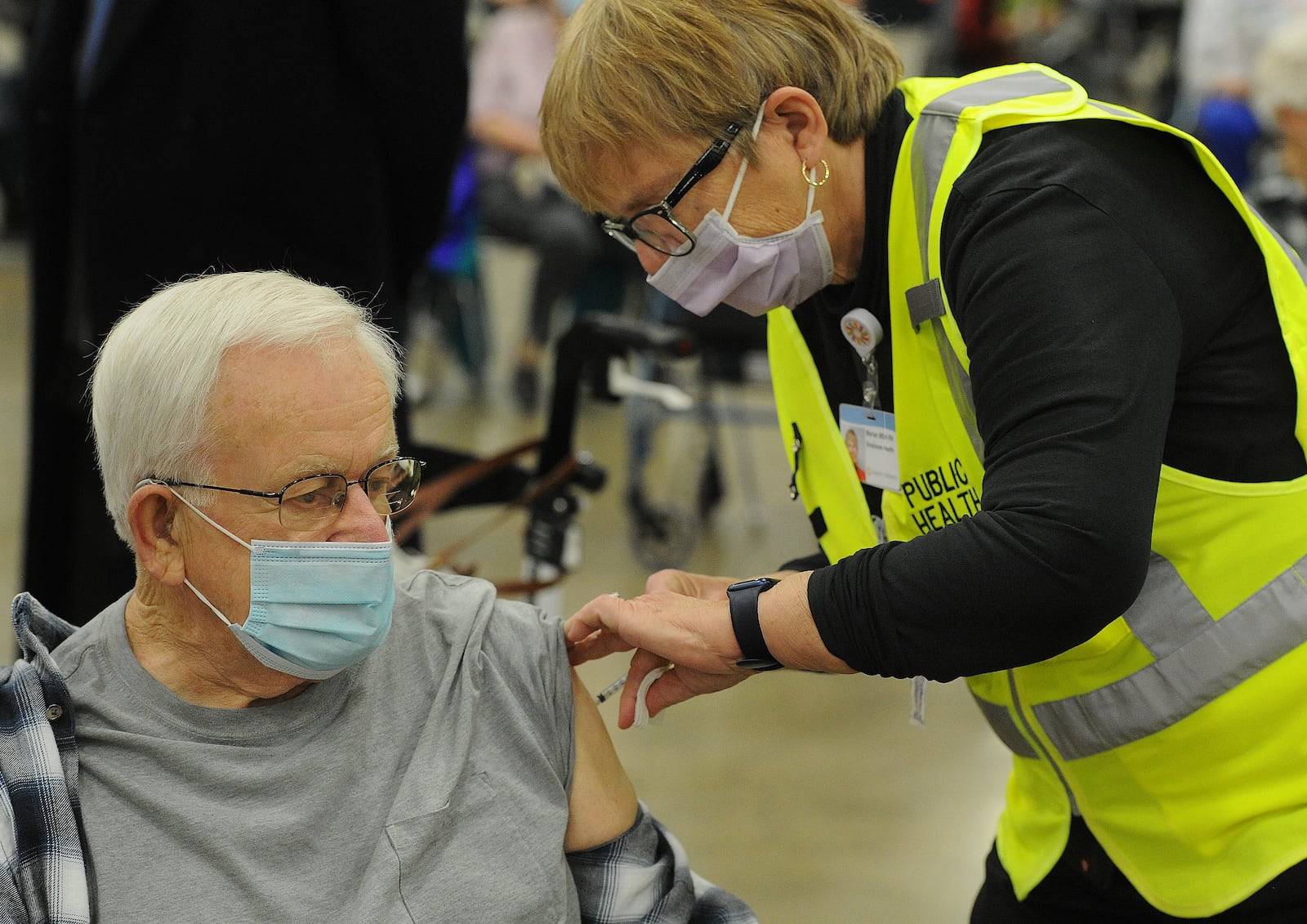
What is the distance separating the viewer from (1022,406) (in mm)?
1138

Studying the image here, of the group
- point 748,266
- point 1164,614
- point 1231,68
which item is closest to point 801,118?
point 748,266

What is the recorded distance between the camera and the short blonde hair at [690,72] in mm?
1336

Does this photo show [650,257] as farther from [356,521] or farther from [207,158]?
[207,158]

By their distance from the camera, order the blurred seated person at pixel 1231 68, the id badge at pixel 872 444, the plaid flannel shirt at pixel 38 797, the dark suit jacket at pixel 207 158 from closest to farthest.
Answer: the plaid flannel shirt at pixel 38 797 < the id badge at pixel 872 444 < the dark suit jacket at pixel 207 158 < the blurred seated person at pixel 1231 68

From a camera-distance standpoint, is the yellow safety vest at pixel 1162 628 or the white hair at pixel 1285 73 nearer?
the yellow safety vest at pixel 1162 628

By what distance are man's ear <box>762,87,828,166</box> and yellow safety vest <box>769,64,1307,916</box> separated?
89 millimetres

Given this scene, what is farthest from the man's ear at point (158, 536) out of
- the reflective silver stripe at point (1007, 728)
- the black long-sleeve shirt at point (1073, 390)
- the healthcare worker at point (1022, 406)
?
the reflective silver stripe at point (1007, 728)

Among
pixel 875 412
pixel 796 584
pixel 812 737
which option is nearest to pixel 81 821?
pixel 796 584

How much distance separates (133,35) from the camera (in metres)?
2.39

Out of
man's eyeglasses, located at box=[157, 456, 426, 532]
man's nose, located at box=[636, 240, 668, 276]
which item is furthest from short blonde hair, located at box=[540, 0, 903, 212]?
man's eyeglasses, located at box=[157, 456, 426, 532]

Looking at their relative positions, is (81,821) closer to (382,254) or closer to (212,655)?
(212,655)

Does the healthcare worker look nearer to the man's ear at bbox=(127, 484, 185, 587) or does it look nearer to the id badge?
the id badge

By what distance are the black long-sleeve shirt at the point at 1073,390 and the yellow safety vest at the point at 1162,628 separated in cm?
3

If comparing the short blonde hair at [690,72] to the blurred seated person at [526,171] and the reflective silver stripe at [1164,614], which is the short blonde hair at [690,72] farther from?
the blurred seated person at [526,171]
